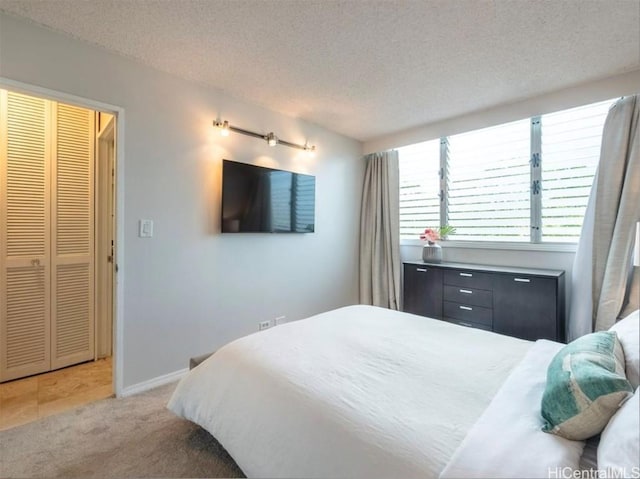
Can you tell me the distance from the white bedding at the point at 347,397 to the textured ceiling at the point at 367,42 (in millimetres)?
1824

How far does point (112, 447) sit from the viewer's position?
1.60 m

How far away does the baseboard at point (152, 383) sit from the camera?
2.17 meters

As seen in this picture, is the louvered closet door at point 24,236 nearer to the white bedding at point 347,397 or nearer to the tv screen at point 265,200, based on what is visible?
the tv screen at point 265,200

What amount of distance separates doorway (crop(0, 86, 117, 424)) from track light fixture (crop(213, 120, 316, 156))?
783 mm

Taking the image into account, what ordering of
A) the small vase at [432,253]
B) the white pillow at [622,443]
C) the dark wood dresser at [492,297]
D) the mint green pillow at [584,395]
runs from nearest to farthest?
the white pillow at [622,443] → the mint green pillow at [584,395] → the dark wood dresser at [492,297] → the small vase at [432,253]

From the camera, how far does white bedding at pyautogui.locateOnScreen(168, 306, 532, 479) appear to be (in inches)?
36.9

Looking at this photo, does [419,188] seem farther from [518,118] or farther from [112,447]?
[112,447]

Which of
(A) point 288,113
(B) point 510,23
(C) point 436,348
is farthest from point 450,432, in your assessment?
(A) point 288,113

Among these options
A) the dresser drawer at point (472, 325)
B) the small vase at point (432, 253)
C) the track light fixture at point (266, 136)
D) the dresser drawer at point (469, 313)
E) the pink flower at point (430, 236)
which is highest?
the track light fixture at point (266, 136)

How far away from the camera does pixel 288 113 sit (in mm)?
3145

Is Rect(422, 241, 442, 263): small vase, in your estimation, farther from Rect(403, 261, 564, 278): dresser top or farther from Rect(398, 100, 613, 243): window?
Rect(398, 100, 613, 243): window

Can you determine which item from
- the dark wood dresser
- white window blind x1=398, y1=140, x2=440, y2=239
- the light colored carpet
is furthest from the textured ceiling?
the light colored carpet

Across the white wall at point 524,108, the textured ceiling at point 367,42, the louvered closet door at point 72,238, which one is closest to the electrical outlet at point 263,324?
the louvered closet door at point 72,238

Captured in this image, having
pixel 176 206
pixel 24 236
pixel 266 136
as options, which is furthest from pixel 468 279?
pixel 24 236
